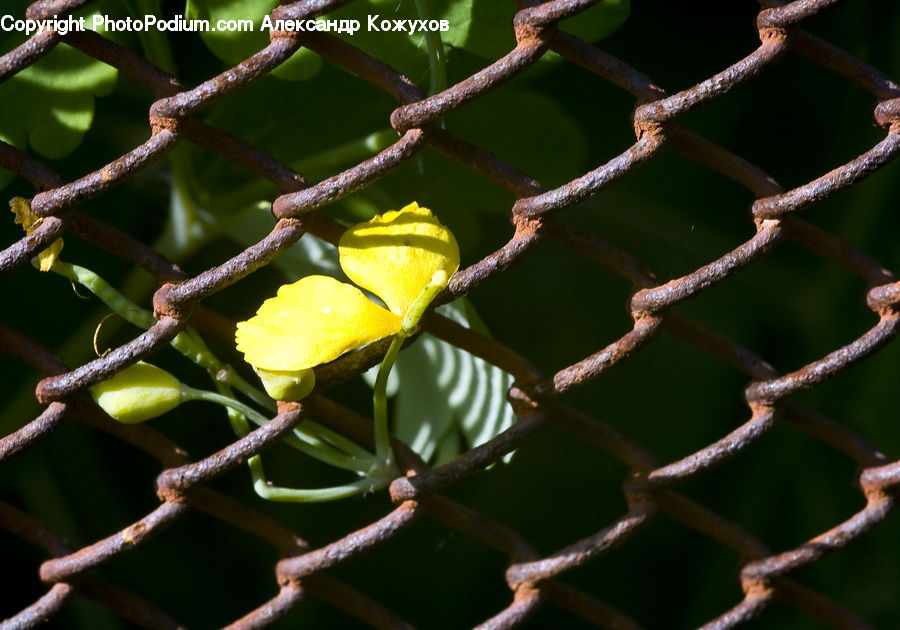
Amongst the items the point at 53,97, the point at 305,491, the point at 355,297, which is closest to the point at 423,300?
the point at 355,297

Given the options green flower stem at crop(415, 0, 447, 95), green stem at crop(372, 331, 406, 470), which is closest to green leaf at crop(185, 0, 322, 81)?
green flower stem at crop(415, 0, 447, 95)

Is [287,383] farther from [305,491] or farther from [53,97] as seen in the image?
[53,97]

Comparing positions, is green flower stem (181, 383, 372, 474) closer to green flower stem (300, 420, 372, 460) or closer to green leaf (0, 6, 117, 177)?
green flower stem (300, 420, 372, 460)

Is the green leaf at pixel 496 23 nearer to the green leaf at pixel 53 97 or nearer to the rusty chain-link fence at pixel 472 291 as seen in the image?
the rusty chain-link fence at pixel 472 291

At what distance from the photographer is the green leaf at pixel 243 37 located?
0.48m

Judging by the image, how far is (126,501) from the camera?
926 millimetres

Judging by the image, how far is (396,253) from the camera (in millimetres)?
431

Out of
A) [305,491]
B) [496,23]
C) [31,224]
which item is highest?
[496,23]

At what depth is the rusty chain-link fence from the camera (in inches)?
15.8

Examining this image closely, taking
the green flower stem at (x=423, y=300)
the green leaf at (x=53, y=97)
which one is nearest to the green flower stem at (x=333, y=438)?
the green flower stem at (x=423, y=300)

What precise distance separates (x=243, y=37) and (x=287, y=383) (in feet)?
0.68

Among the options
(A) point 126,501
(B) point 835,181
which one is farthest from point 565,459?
(B) point 835,181

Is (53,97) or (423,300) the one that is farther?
(53,97)

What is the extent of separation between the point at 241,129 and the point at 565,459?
53cm
